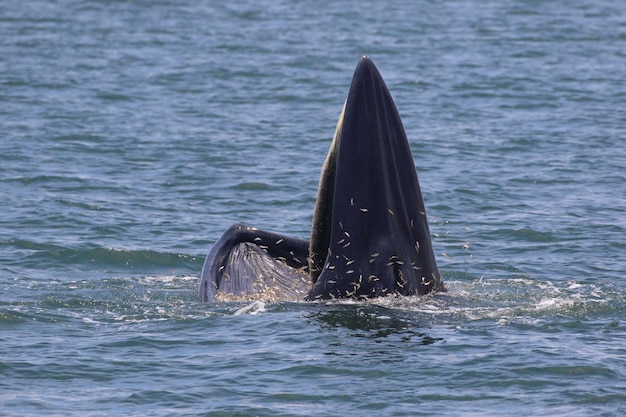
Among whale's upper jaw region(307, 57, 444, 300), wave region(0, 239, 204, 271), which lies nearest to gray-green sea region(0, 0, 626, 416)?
wave region(0, 239, 204, 271)

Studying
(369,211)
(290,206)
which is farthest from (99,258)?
(369,211)

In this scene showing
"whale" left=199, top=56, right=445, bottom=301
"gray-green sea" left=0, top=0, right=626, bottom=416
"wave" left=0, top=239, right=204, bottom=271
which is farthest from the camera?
"wave" left=0, top=239, right=204, bottom=271

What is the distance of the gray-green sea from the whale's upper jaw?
271 millimetres

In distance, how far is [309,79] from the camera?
3048 cm

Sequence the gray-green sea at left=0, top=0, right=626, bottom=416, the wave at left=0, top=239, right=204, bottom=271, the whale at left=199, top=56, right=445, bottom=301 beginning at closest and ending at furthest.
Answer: the gray-green sea at left=0, top=0, right=626, bottom=416
the whale at left=199, top=56, right=445, bottom=301
the wave at left=0, top=239, right=204, bottom=271

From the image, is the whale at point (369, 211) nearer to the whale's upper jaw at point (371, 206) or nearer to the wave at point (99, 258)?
the whale's upper jaw at point (371, 206)

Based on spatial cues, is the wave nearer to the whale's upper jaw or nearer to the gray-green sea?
the gray-green sea

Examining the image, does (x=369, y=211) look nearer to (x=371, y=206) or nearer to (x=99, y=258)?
(x=371, y=206)

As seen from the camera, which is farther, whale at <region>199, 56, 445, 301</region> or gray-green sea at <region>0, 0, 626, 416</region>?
whale at <region>199, 56, 445, 301</region>

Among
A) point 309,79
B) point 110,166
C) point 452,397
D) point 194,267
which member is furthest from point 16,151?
point 452,397

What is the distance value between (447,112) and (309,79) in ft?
15.3

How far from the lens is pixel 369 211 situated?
11828mm

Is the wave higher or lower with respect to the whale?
lower

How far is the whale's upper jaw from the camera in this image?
11.7 m
